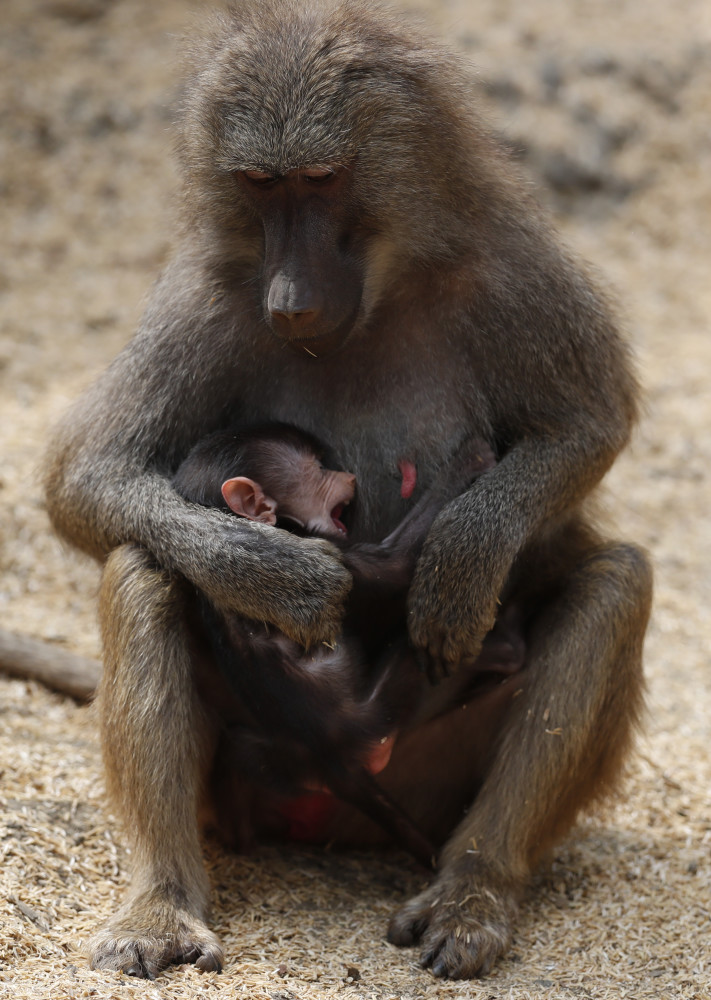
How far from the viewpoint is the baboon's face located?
269 cm

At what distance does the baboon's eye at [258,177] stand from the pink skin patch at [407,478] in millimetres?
751

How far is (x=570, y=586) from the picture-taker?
3.17 m

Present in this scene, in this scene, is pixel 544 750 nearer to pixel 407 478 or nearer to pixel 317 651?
pixel 317 651

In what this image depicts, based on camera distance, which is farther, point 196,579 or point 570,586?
point 570,586

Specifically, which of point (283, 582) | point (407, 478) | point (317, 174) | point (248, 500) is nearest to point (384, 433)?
point (407, 478)

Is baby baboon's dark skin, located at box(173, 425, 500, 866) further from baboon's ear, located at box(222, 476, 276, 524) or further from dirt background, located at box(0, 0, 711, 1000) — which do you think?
dirt background, located at box(0, 0, 711, 1000)

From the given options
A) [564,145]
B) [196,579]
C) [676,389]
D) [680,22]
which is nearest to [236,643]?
[196,579]

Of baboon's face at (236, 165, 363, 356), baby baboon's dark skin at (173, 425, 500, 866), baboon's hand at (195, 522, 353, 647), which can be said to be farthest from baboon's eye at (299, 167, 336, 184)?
baboon's hand at (195, 522, 353, 647)

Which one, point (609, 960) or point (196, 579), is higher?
point (196, 579)

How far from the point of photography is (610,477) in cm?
589

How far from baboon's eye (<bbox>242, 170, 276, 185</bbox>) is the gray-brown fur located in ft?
0.06

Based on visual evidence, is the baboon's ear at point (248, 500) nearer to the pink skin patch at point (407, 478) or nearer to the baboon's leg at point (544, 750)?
the pink skin patch at point (407, 478)

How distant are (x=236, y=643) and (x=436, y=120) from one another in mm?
1266

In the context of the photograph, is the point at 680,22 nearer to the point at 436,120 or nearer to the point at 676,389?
the point at 676,389
